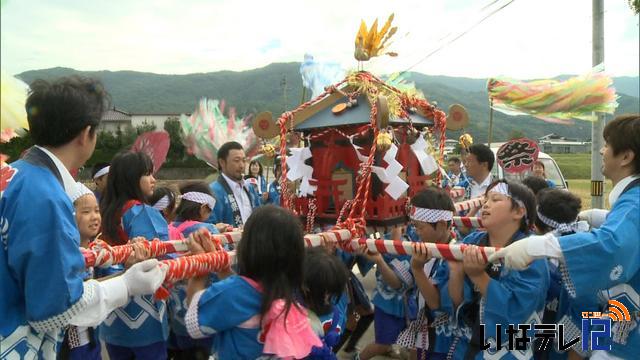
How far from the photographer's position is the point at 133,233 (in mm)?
3309

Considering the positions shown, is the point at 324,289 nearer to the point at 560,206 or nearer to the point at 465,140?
the point at 560,206

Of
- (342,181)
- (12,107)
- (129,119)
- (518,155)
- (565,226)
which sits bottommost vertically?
(565,226)

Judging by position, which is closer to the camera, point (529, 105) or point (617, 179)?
point (617, 179)

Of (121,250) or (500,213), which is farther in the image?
(500,213)

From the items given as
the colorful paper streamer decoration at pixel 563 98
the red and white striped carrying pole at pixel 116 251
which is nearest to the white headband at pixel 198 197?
the red and white striped carrying pole at pixel 116 251

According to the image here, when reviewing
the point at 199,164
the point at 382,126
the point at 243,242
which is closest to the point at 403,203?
the point at 382,126

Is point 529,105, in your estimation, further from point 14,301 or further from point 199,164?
point 199,164

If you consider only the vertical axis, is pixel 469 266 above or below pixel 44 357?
above

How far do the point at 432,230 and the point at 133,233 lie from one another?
217cm

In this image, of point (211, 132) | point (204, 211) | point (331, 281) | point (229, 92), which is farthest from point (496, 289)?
point (229, 92)

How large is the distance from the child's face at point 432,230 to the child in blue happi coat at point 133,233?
1.88 metres

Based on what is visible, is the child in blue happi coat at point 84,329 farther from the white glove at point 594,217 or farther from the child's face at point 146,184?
the white glove at point 594,217

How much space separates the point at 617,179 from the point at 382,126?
1.45m

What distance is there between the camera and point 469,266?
2549 mm
